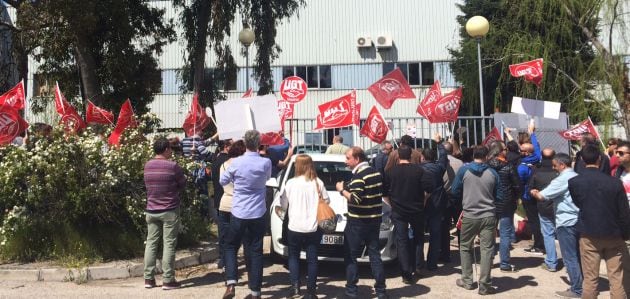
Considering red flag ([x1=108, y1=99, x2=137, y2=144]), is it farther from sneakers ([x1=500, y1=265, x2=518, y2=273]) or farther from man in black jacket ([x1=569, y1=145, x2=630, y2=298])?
man in black jacket ([x1=569, y1=145, x2=630, y2=298])

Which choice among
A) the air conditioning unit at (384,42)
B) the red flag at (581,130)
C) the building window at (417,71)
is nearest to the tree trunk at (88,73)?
the red flag at (581,130)

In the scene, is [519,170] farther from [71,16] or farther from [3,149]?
[71,16]

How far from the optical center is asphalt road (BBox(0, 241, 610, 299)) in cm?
687

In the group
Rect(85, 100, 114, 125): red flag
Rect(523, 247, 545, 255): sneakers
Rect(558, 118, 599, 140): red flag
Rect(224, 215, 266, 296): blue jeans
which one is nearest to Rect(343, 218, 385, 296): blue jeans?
Rect(224, 215, 266, 296): blue jeans

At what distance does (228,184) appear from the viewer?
679 centimetres

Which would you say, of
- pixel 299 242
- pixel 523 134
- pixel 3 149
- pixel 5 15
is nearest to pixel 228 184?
pixel 299 242

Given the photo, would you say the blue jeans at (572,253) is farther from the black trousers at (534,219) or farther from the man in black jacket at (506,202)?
the black trousers at (534,219)

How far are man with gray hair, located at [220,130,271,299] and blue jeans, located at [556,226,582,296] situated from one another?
363 centimetres

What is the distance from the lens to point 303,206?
21.1 ft

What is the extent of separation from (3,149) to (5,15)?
13554 mm

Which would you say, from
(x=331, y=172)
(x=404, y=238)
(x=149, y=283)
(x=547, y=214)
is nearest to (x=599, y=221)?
(x=547, y=214)

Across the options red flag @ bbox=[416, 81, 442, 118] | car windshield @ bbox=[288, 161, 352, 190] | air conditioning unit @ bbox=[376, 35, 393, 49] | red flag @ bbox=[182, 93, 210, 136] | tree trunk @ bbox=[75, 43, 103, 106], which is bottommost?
car windshield @ bbox=[288, 161, 352, 190]

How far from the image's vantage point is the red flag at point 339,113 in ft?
36.2

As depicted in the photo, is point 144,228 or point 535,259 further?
point 535,259
